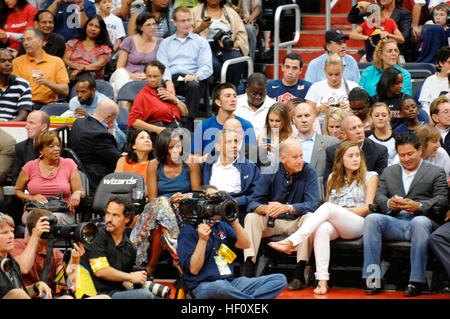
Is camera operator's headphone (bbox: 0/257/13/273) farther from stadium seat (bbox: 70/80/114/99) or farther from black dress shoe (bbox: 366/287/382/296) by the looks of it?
stadium seat (bbox: 70/80/114/99)

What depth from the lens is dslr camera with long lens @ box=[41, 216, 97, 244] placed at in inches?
249

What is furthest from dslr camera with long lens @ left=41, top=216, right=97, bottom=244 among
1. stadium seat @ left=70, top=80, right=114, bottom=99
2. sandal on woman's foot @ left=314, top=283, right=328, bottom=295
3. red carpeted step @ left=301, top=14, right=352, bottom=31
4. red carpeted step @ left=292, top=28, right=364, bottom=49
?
red carpeted step @ left=301, top=14, right=352, bottom=31

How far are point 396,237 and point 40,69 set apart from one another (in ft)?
16.3

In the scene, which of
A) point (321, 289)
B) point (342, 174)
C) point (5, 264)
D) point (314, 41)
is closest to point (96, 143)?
point (342, 174)

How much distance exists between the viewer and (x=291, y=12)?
12.7 metres

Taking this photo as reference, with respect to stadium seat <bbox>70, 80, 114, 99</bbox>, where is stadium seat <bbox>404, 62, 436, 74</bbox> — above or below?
above

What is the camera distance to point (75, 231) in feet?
20.9

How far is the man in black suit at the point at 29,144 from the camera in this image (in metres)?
9.05

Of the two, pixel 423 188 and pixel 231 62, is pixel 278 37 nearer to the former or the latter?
pixel 231 62

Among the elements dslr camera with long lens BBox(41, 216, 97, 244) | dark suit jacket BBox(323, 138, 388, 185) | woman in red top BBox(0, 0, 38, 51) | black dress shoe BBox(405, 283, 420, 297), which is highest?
woman in red top BBox(0, 0, 38, 51)

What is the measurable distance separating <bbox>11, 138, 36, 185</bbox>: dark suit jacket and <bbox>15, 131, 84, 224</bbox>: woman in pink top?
29cm

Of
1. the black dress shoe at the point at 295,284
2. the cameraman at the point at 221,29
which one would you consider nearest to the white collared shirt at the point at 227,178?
the black dress shoe at the point at 295,284

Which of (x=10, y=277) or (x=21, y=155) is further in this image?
(x=21, y=155)
